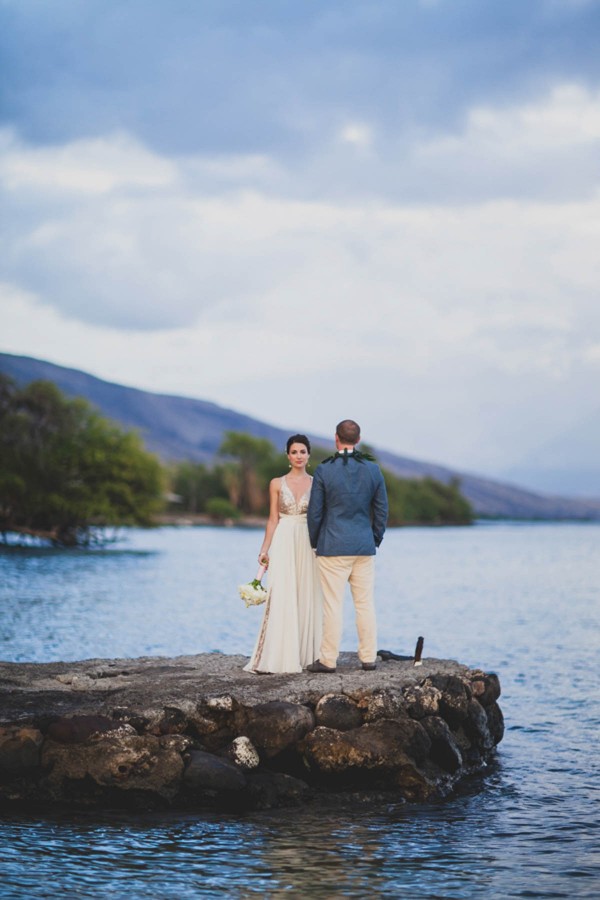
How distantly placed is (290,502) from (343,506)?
79 cm

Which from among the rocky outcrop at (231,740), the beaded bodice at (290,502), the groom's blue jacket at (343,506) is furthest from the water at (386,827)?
the beaded bodice at (290,502)

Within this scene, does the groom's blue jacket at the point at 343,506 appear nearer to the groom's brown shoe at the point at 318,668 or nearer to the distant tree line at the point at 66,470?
the groom's brown shoe at the point at 318,668

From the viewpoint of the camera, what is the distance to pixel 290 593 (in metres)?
13.4

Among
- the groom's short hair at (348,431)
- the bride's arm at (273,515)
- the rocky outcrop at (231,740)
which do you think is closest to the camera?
the rocky outcrop at (231,740)

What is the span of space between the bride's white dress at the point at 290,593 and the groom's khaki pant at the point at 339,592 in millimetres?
368

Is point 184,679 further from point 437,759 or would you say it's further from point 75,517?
point 75,517

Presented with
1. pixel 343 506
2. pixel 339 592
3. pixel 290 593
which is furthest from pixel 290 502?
pixel 339 592

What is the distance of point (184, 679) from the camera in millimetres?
13781

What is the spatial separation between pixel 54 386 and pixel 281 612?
71968 mm

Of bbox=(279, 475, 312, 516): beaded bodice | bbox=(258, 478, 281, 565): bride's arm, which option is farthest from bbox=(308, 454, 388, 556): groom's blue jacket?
bbox=(258, 478, 281, 565): bride's arm

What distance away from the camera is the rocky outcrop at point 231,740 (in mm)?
11445

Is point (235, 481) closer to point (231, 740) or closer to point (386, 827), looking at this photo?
point (231, 740)

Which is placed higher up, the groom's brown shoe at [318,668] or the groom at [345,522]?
the groom at [345,522]

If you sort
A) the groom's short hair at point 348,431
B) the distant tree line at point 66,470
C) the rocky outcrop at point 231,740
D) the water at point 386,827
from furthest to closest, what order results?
the distant tree line at point 66,470, the groom's short hair at point 348,431, the rocky outcrop at point 231,740, the water at point 386,827
